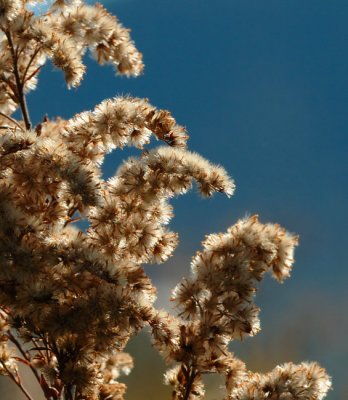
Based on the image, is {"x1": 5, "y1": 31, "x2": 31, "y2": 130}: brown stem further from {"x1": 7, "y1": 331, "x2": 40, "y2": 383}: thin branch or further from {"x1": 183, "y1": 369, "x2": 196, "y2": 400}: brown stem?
{"x1": 183, "y1": 369, "x2": 196, "y2": 400}: brown stem

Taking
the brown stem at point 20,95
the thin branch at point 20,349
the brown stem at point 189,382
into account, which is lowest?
the brown stem at point 189,382

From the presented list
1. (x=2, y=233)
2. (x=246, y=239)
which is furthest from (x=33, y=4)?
(x=246, y=239)

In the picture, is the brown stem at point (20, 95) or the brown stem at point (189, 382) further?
the brown stem at point (20, 95)

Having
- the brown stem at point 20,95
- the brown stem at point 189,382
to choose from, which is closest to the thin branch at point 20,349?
the brown stem at point 189,382

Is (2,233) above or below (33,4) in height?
below

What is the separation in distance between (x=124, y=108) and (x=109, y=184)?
36 centimetres

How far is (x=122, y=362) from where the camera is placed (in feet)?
13.0

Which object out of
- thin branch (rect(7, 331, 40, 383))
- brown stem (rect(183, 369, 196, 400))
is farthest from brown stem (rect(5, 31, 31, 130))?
brown stem (rect(183, 369, 196, 400))

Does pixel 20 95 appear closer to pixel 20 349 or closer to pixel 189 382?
pixel 20 349

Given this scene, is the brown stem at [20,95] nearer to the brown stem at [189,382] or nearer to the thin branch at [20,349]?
the thin branch at [20,349]

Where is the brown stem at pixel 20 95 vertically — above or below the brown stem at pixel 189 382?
above

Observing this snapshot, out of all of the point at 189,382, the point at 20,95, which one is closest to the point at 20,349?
the point at 189,382

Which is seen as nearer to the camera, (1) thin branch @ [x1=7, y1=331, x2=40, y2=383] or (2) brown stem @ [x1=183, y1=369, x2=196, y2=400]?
(2) brown stem @ [x1=183, y1=369, x2=196, y2=400]

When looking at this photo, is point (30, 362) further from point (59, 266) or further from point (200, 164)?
point (200, 164)
